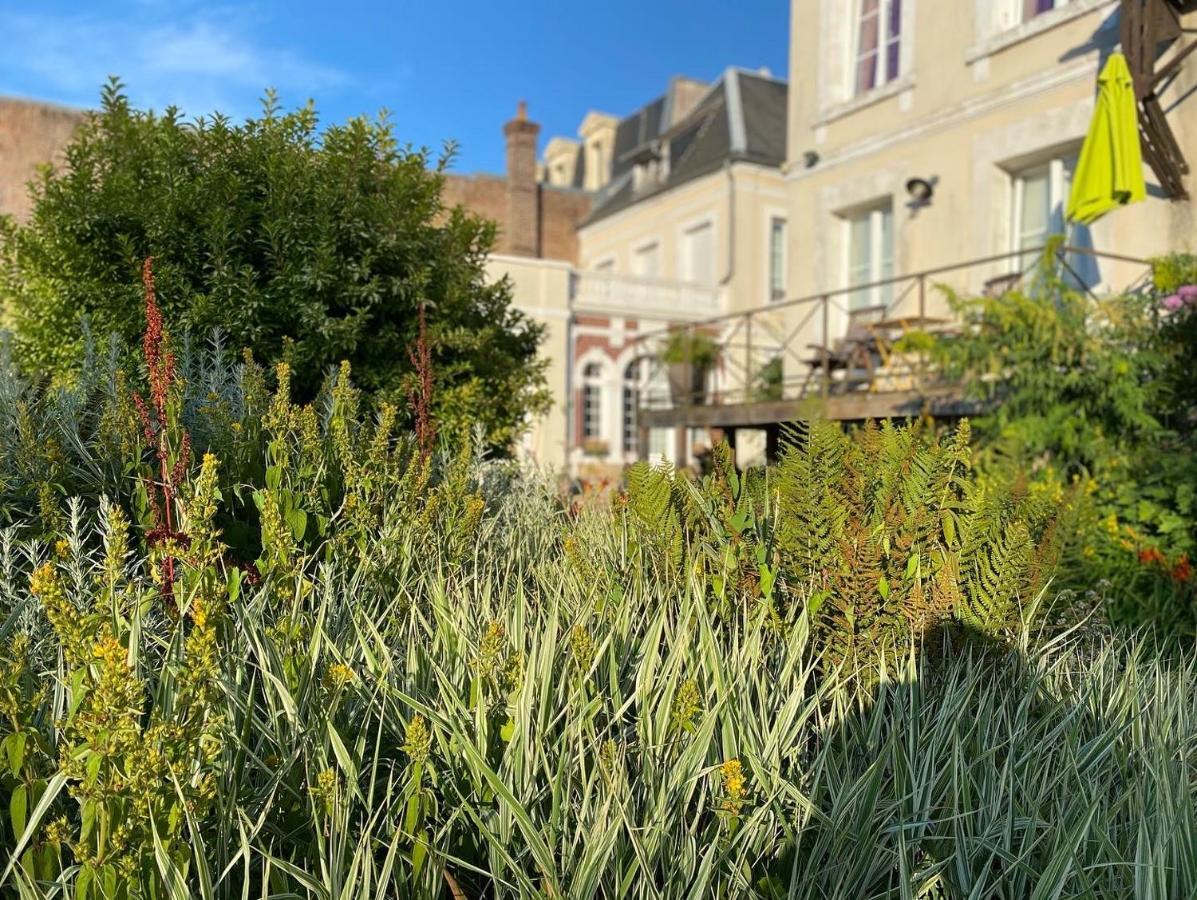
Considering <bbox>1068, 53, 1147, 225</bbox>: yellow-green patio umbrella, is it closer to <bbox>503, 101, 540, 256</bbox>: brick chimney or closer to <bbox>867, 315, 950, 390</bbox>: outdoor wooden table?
<bbox>867, 315, 950, 390</bbox>: outdoor wooden table

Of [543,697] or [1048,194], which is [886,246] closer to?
[1048,194]

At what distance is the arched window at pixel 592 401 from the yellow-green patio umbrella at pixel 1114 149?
1275cm

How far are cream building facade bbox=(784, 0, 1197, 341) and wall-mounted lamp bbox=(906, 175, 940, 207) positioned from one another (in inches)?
1.3

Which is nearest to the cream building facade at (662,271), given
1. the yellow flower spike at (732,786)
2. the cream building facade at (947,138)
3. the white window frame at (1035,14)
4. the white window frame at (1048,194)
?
the cream building facade at (947,138)

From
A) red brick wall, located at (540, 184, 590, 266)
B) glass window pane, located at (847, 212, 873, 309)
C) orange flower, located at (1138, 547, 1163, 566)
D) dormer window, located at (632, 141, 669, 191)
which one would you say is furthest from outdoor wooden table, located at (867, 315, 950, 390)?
red brick wall, located at (540, 184, 590, 266)

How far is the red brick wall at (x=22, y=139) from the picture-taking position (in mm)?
19641

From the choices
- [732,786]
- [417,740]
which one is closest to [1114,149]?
[732,786]

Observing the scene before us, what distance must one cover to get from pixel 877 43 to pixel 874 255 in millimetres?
2224

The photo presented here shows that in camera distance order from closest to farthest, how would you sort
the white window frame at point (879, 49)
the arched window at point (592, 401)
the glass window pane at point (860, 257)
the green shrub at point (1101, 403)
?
the green shrub at point (1101, 403)
the white window frame at point (879, 49)
the glass window pane at point (860, 257)
the arched window at point (592, 401)

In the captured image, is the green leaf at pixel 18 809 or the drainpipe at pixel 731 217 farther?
the drainpipe at pixel 731 217

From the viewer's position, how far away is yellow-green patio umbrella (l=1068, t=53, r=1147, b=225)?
7.67m

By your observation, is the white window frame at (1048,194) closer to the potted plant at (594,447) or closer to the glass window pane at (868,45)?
the glass window pane at (868,45)

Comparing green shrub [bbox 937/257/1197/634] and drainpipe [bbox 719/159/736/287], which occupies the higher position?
drainpipe [bbox 719/159/736/287]

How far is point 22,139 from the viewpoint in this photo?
65.1 feet
